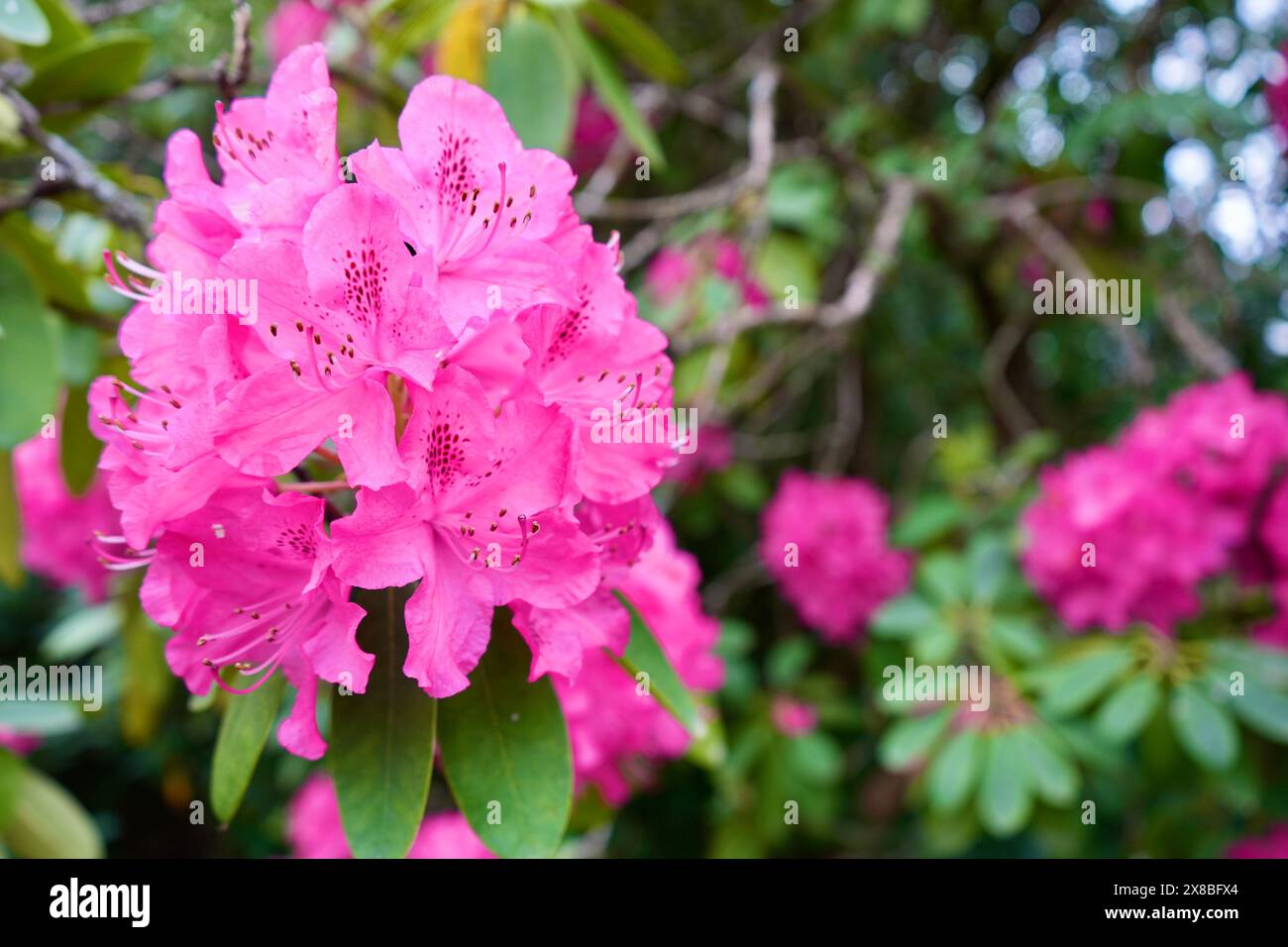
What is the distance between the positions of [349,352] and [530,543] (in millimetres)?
162

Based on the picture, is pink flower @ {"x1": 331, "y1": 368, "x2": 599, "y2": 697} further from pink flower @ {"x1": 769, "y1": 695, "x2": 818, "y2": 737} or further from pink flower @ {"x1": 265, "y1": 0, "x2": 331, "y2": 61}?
pink flower @ {"x1": 265, "y1": 0, "x2": 331, "y2": 61}

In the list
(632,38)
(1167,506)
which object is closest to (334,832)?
(632,38)

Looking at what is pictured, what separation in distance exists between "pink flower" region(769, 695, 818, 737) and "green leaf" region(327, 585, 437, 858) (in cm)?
159

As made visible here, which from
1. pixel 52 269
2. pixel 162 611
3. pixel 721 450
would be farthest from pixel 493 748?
pixel 721 450

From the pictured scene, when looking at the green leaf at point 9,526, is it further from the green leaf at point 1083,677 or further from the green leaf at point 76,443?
the green leaf at point 1083,677

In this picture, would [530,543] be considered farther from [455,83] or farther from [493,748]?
[455,83]

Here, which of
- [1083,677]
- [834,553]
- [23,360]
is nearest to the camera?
[23,360]

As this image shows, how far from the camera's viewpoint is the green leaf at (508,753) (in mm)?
678

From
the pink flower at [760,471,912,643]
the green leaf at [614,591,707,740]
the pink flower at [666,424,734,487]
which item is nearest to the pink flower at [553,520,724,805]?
the green leaf at [614,591,707,740]

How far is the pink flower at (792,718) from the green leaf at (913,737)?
45 cm

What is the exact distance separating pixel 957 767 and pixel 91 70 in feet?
4.95

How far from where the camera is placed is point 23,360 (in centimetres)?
92

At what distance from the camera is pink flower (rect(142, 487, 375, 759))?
61 centimetres

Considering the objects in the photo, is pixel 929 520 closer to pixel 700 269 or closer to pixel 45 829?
pixel 700 269
